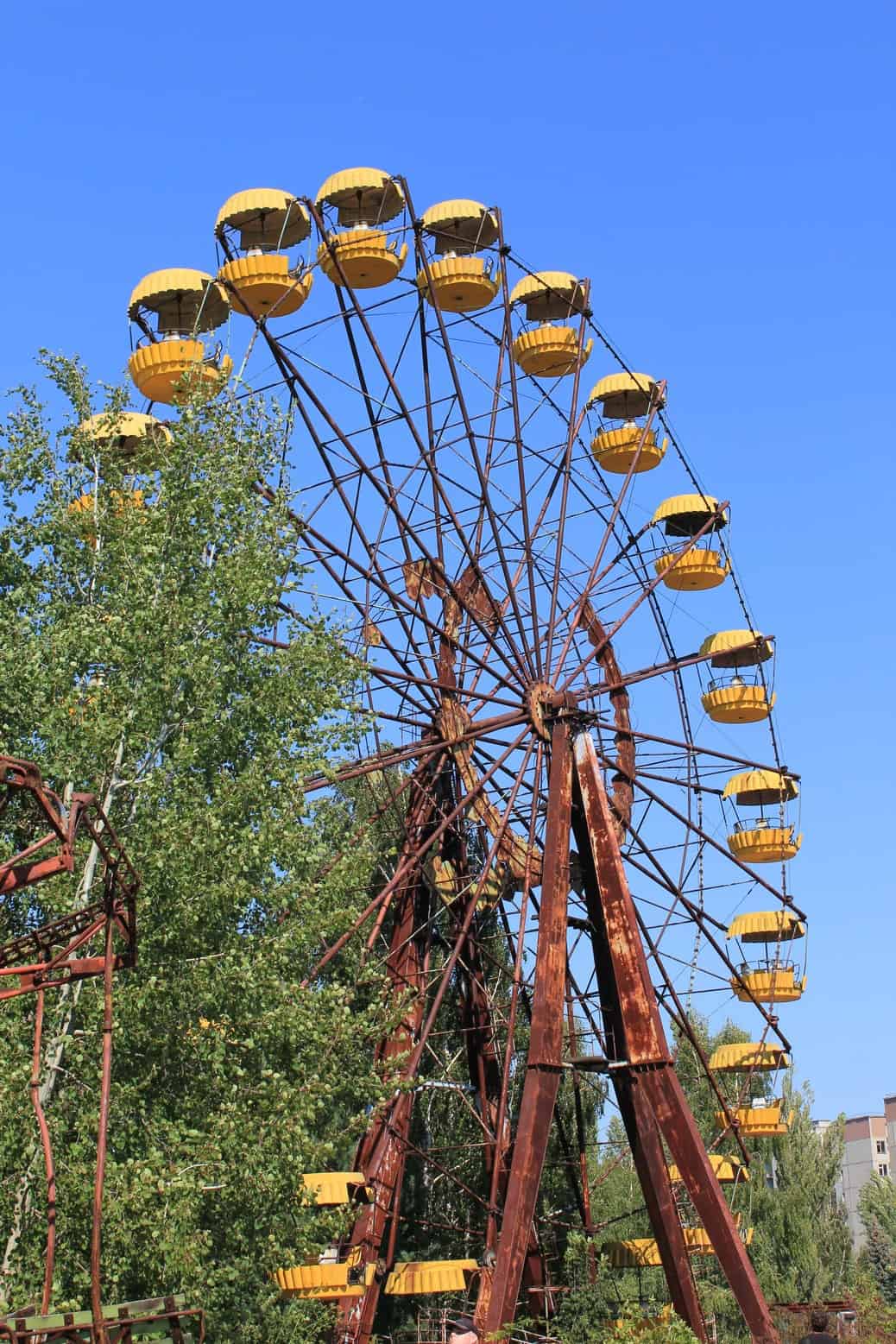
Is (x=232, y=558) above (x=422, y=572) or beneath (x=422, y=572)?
beneath

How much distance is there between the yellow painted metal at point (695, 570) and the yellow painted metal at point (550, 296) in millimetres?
4556

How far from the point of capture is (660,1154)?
18891 millimetres

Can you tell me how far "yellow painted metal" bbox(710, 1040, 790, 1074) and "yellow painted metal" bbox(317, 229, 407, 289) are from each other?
1383 centimetres

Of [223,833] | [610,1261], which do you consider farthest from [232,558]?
[610,1261]

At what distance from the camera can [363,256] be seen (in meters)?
23.1

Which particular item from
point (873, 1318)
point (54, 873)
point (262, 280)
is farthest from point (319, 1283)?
point (262, 280)

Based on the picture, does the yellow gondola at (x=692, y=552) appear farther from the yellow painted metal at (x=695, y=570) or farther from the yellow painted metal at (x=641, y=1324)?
the yellow painted metal at (x=641, y=1324)

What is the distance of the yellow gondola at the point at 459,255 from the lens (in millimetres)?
24125

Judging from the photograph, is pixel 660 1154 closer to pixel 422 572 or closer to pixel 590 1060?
pixel 590 1060

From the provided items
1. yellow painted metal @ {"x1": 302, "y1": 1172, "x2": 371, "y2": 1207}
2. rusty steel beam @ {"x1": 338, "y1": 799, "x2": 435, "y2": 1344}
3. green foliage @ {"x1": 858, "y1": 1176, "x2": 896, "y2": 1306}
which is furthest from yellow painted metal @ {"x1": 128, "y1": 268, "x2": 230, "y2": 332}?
green foliage @ {"x1": 858, "y1": 1176, "x2": 896, "y2": 1306}

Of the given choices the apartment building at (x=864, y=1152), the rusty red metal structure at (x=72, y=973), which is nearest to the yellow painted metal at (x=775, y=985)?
the rusty red metal structure at (x=72, y=973)

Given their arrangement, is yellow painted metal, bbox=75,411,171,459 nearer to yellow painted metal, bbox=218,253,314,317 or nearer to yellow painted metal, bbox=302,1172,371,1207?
yellow painted metal, bbox=218,253,314,317

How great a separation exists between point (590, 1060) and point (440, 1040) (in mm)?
12220

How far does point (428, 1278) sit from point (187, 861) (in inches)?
323
